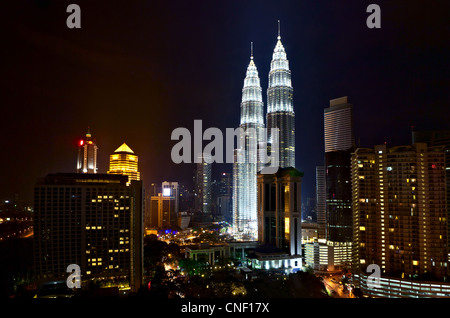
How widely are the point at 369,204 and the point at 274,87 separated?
2219 cm

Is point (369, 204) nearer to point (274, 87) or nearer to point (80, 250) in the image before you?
point (80, 250)

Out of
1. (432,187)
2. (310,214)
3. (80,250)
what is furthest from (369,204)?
(310,214)

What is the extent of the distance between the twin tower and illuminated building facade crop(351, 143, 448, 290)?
18315 millimetres

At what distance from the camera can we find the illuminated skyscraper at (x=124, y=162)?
28.6m

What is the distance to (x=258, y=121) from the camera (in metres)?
37.2

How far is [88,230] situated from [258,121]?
90.3ft

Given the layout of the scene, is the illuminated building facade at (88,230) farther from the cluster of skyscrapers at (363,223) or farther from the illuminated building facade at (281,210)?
the illuminated building facade at (281,210)

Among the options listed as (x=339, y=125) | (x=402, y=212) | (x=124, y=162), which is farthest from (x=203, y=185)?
(x=402, y=212)

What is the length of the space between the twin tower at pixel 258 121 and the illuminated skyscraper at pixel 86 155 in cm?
1654

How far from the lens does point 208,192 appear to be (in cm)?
5175

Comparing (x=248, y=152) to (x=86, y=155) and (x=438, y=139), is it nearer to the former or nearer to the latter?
(x=86, y=155)

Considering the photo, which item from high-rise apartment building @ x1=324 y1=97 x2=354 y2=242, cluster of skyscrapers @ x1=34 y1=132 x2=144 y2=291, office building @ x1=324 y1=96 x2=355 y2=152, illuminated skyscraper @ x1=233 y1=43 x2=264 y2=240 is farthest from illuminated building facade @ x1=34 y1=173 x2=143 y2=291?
illuminated skyscraper @ x1=233 y1=43 x2=264 y2=240

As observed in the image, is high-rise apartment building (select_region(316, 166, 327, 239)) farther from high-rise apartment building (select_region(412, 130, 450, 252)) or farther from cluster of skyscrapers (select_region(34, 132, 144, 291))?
Result: cluster of skyscrapers (select_region(34, 132, 144, 291))
